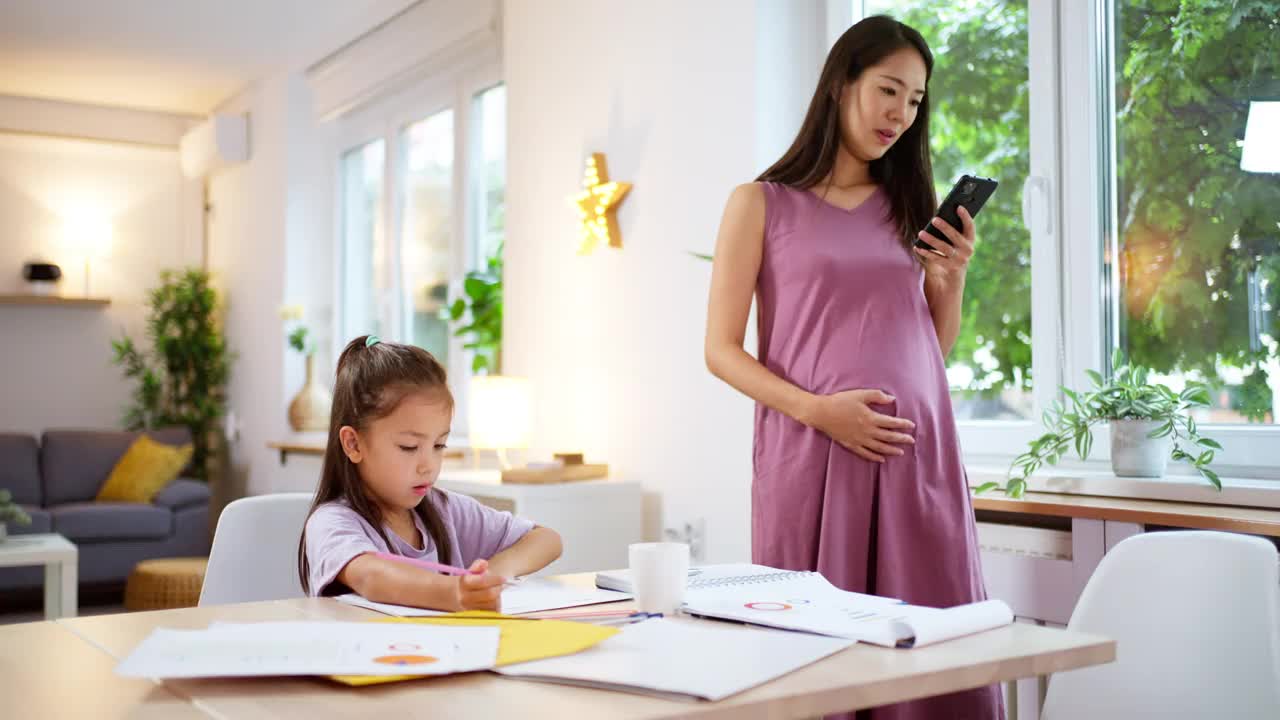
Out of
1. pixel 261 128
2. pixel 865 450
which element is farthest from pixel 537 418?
pixel 261 128

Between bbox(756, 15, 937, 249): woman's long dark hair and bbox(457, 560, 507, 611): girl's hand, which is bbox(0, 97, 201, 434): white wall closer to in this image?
bbox(756, 15, 937, 249): woman's long dark hair

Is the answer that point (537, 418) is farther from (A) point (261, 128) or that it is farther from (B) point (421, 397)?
(A) point (261, 128)

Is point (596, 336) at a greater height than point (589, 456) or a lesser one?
greater

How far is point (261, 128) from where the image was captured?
6.70m

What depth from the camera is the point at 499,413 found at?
357 cm

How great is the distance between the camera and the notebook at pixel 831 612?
1.02 meters

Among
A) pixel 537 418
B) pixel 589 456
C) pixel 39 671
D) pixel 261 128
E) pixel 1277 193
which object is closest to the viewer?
pixel 39 671

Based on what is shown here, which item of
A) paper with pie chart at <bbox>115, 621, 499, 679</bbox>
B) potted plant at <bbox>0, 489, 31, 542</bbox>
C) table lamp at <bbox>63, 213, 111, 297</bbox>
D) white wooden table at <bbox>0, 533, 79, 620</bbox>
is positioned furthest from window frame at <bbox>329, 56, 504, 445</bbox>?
paper with pie chart at <bbox>115, 621, 499, 679</bbox>

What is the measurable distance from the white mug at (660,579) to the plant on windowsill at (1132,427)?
4.13 ft

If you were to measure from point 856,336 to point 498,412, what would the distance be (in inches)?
78.2

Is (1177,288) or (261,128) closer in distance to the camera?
(1177,288)

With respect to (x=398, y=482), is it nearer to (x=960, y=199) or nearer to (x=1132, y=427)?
(x=960, y=199)

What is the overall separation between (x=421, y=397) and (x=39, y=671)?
65 cm

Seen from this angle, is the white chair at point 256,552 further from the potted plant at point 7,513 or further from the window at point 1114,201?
the potted plant at point 7,513
